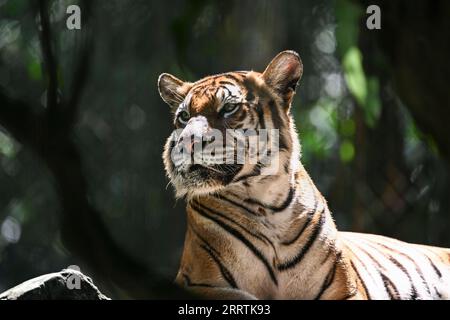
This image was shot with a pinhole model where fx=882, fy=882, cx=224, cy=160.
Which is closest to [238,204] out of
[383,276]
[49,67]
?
[383,276]

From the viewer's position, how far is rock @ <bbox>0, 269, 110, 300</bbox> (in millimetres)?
1939

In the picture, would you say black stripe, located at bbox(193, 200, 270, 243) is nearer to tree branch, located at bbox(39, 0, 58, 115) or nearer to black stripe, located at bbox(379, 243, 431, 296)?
black stripe, located at bbox(379, 243, 431, 296)

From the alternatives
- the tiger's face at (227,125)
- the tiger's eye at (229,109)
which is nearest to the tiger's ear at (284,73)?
the tiger's face at (227,125)

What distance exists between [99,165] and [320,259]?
429 centimetres

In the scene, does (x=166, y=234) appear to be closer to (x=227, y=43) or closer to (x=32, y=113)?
(x=227, y=43)

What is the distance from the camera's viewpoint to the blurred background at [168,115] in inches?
60.1

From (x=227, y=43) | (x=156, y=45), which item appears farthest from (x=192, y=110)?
(x=156, y=45)

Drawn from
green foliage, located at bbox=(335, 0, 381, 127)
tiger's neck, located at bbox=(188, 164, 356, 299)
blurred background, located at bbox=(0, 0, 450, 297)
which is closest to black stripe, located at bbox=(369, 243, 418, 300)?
tiger's neck, located at bbox=(188, 164, 356, 299)

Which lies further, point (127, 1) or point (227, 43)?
point (127, 1)

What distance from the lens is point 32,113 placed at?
5.00ft

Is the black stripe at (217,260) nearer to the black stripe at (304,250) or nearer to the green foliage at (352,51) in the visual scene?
the black stripe at (304,250)

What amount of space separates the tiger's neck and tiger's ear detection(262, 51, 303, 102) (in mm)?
242

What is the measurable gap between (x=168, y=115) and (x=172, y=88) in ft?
10.9

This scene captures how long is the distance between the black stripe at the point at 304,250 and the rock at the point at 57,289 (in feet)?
1.98
